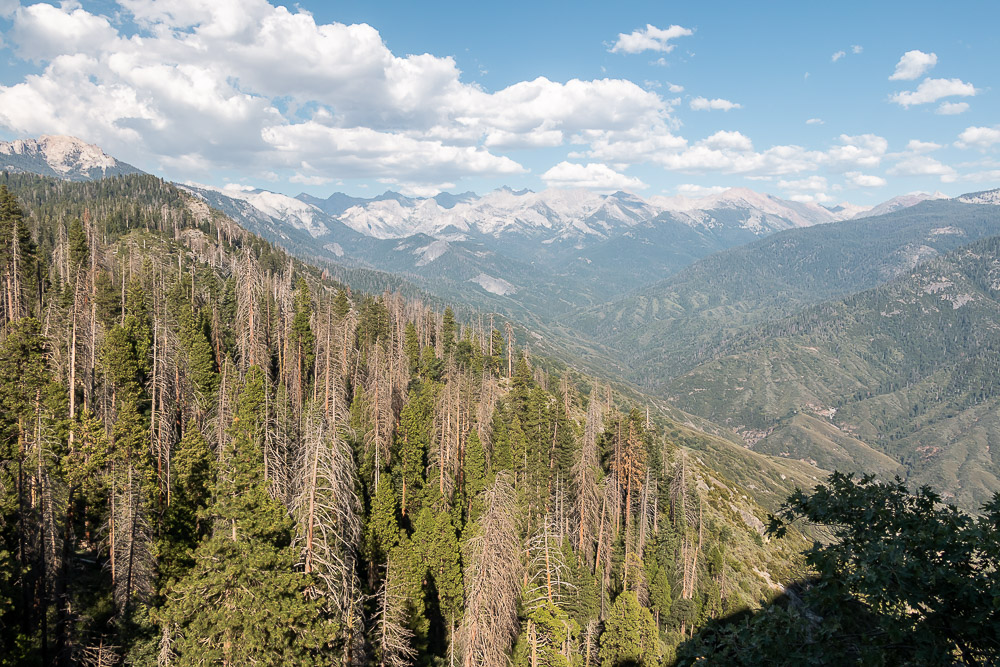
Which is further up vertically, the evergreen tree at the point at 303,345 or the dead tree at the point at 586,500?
the evergreen tree at the point at 303,345

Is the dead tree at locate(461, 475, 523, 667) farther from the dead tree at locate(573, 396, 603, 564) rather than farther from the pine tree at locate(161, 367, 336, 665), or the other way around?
the dead tree at locate(573, 396, 603, 564)

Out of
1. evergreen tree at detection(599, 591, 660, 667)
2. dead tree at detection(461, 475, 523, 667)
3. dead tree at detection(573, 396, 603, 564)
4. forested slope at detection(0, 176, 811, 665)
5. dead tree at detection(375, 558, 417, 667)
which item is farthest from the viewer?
dead tree at detection(573, 396, 603, 564)

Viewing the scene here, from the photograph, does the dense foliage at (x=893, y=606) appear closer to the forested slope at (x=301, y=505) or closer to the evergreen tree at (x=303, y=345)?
the forested slope at (x=301, y=505)

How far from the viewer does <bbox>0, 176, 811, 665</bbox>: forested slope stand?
23781 mm

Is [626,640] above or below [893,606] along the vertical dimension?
below

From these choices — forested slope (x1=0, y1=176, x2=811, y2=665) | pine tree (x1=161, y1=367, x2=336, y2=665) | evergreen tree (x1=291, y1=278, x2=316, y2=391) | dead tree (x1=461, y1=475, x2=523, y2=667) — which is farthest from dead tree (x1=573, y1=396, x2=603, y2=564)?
evergreen tree (x1=291, y1=278, x2=316, y2=391)

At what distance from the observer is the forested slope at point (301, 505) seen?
23781 mm

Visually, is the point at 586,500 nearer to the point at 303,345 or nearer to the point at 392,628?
the point at 392,628

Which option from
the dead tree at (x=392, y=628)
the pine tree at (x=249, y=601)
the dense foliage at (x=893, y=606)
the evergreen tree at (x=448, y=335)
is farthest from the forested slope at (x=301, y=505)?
the dense foliage at (x=893, y=606)

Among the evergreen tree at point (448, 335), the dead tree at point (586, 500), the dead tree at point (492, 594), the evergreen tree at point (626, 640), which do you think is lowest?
the evergreen tree at point (626, 640)

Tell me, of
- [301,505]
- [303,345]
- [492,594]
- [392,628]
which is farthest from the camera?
[303,345]

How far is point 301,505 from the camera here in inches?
966

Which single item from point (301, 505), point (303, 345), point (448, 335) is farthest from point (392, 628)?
point (448, 335)

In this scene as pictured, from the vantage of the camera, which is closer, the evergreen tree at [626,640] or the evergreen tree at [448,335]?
the evergreen tree at [626,640]
